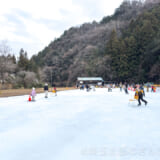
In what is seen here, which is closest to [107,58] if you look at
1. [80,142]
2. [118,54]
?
[118,54]

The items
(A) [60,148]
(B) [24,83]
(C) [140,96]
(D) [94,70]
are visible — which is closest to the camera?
(A) [60,148]

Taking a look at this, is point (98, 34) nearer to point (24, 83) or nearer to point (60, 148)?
point (24, 83)

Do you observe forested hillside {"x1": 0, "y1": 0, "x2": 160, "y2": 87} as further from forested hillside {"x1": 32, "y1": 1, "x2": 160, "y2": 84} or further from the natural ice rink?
the natural ice rink

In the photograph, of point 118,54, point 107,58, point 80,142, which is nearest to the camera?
point 80,142

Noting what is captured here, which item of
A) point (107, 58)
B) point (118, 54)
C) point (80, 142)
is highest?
point (118, 54)

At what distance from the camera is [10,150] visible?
3.45 metres

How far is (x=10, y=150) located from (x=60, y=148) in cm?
94

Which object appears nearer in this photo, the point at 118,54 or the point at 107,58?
the point at 118,54

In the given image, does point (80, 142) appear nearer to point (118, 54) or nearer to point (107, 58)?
point (118, 54)

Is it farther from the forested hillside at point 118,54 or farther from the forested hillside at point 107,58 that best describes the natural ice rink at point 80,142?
the forested hillside at point 118,54

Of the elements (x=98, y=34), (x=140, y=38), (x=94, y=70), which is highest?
(x=98, y=34)

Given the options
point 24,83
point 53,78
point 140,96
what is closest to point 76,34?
point 53,78

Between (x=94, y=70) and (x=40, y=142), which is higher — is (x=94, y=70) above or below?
above

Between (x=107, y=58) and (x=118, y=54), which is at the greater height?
(x=118, y=54)
